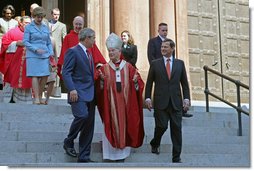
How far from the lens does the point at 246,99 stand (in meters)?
15.8

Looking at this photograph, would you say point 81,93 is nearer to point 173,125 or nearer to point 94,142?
point 94,142

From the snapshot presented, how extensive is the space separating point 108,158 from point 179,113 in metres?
1.05

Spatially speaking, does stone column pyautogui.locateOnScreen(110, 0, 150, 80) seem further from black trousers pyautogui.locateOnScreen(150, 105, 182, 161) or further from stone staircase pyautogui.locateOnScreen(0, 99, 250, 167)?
black trousers pyautogui.locateOnScreen(150, 105, 182, 161)

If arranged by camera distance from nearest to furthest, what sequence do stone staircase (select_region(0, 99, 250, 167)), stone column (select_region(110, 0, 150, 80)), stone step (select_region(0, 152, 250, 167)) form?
stone step (select_region(0, 152, 250, 167)), stone staircase (select_region(0, 99, 250, 167)), stone column (select_region(110, 0, 150, 80))

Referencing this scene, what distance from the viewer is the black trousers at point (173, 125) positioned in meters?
8.26

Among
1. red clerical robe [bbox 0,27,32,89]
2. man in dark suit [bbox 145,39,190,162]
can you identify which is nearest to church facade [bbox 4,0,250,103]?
red clerical robe [bbox 0,27,32,89]

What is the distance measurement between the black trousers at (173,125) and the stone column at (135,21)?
572 centimetres

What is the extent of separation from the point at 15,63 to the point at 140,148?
10.1ft

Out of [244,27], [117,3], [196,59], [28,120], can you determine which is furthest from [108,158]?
[244,27]

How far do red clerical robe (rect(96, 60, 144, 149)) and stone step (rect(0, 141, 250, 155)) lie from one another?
1.28 feet

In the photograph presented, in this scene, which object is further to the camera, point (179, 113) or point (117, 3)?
point (117, 3)

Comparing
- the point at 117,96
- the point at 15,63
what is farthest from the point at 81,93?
the point at 15,63

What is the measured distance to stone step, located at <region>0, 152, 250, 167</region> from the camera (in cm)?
Result: 794

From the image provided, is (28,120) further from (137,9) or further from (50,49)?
(137,9)
